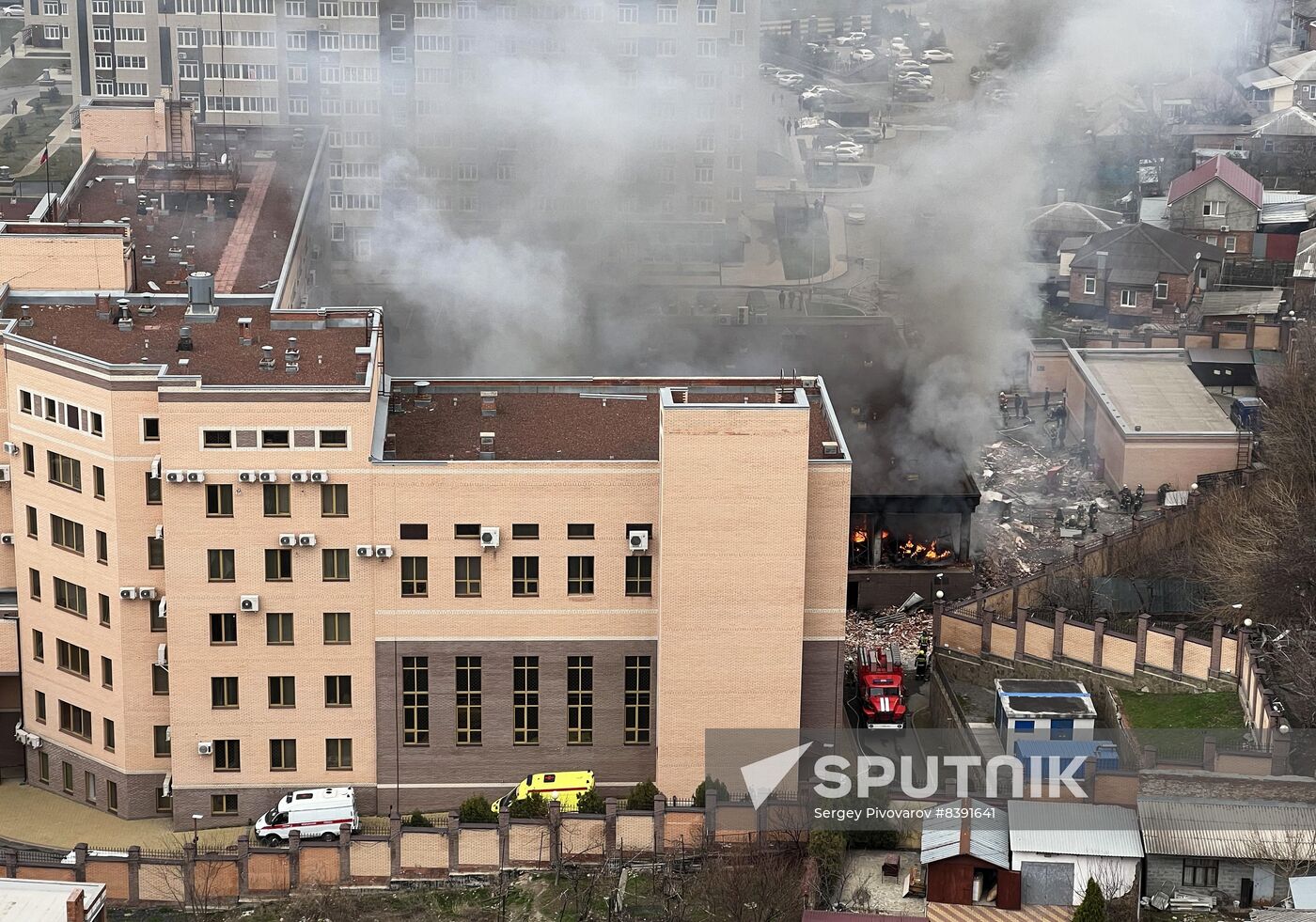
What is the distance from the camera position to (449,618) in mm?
51469

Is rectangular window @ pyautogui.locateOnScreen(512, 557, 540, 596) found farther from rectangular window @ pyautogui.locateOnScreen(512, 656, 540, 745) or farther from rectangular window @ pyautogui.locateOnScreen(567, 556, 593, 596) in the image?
rectangular window @ pyautogui.locateOnScreen(512, 656, 540, 745)

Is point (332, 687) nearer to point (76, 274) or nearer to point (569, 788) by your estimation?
point (569, 788)

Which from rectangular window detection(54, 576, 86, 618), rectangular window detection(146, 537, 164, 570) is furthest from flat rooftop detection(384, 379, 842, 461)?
rectangular window detection(54, 576, 86, 618)

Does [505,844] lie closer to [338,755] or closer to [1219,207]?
[338,755]

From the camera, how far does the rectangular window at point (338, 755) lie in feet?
171

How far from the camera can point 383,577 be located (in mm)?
51094

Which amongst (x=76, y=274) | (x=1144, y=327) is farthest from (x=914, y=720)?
(x=1144, y=327)

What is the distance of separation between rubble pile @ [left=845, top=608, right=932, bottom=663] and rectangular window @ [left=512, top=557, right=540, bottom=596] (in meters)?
11.6

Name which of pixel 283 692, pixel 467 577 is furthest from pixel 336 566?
pixel 283 692

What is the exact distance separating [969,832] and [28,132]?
81664 millimetres

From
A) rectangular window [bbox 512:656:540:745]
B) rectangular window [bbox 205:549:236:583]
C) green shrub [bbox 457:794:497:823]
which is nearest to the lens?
green shrub [bbox 457:794:497:823]

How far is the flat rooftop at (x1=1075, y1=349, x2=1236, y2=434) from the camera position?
7250 cm

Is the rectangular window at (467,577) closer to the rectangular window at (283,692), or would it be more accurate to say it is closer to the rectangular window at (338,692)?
the rectangular window at (338,692)

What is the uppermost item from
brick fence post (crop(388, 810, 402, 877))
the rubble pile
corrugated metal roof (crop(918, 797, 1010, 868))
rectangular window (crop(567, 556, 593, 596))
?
rectangular window (crop(567, 556, 593, 596))
